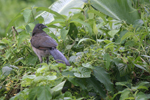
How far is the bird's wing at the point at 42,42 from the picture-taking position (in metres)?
3.04

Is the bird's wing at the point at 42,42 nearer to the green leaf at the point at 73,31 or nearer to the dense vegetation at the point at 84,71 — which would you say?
the dense vegetation at the point at 84,71

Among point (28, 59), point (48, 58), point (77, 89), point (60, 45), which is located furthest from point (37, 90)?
point (48, 58)

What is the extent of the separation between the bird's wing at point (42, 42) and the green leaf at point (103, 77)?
1119 mm

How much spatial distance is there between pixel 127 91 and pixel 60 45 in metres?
1.46

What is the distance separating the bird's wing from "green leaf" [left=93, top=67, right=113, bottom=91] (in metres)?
1.12

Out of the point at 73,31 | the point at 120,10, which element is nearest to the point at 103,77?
the point at 73,31

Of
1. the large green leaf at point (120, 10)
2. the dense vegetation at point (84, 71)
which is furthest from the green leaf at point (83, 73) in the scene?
the large green leaf at point (120, 10)

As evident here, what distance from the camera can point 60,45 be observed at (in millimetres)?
2971

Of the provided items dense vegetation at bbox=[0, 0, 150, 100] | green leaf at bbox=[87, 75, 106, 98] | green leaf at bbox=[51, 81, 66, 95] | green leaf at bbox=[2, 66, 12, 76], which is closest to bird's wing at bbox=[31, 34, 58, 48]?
dense vegetation at bbox=[0, 0, 150, 100]

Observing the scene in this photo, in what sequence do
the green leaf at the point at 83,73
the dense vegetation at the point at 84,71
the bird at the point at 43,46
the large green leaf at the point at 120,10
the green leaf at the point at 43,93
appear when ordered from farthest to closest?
the large green leaf at the point at 120,10 → the bird at the point at 43,46 → the green leaf at the point at 83,73 → the dense vegetation at the point at 84,71 → the green leaf at the point at 43,93

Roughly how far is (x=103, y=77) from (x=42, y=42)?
58.5 inches

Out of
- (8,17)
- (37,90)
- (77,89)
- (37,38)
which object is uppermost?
(8,17)

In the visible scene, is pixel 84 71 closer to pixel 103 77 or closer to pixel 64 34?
pixel 103 77

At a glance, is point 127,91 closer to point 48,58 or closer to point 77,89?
point 77,89
